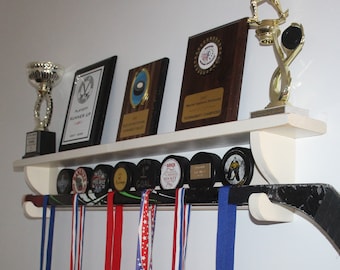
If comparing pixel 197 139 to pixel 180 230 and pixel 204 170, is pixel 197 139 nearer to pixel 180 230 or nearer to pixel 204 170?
pixel 204 170

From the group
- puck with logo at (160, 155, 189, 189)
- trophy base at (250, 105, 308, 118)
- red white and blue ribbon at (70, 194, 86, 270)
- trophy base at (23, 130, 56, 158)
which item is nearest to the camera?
trophy base at (250, 105, 308, 118)

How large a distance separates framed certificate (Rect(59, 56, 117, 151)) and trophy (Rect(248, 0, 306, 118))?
521mm

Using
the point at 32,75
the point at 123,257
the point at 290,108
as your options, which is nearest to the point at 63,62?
the point at 32,75

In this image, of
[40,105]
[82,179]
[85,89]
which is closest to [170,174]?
[82,179]

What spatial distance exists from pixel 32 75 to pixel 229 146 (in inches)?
29.0

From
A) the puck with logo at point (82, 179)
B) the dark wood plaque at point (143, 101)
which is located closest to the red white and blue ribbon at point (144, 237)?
the dark wood plaque at point (143, 101)

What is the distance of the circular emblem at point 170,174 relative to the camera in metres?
1.11

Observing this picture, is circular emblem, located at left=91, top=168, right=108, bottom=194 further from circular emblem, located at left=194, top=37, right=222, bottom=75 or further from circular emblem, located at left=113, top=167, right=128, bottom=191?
circular emblem, located at left=194, top=37, right=222, bottom=75

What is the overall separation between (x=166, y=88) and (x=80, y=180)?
354 millimetres

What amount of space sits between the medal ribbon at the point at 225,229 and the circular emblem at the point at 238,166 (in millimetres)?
43

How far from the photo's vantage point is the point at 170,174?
44.4 inches

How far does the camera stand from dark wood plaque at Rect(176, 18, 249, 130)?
1021mm

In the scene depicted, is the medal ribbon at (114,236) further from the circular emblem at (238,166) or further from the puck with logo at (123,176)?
the circular emblem at (238,166)

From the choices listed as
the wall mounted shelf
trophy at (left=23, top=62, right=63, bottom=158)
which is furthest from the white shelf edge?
trophy at (left=23, top=62, right=63, bottom=158)
